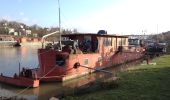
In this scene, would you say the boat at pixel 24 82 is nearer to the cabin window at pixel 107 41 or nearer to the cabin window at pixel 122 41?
the cabin window at pixel 107 41

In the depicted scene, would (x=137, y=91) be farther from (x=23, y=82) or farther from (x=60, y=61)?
(x=60, y=61)

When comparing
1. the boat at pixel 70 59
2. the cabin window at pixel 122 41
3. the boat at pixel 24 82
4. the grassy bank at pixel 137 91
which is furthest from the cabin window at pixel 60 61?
the cabin window at pixel 122 41

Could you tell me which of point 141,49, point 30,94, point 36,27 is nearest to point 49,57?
point 30,94

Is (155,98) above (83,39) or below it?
below

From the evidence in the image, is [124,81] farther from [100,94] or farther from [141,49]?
[141,49]

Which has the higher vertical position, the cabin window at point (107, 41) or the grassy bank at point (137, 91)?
the cabin window at point (107, 41)

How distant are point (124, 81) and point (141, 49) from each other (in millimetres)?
30852

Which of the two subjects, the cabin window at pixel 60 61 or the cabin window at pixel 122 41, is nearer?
the cabin window at pixel 60 61

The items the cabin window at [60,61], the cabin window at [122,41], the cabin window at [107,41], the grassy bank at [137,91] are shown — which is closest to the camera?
the grassy bank at [137,91]

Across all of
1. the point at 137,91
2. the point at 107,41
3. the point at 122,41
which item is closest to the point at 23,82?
the point at 137,91

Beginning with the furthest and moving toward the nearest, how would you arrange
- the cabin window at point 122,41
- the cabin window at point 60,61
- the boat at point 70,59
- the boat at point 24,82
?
the cabin window at point 122,41, the cabin window at point 60,61, the boat at point 70,59, the boat at point 24,82

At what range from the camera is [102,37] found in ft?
96.4

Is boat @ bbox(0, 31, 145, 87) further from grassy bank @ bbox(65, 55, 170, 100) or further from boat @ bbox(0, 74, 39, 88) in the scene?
grassy bank @ bbox(65, 55, 170, 100)

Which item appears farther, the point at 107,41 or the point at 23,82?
the point at 107,41
